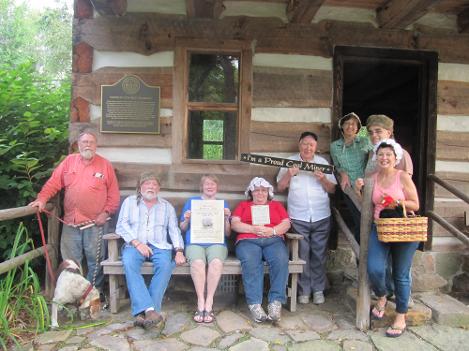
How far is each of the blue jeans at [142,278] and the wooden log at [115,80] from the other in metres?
1.56

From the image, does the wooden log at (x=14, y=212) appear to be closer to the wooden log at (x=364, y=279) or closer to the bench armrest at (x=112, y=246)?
the bench armrest at (x=112, y=246)

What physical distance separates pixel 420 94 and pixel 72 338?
169 inches

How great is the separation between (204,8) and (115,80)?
1162 millimetres

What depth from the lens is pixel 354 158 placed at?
396 cm

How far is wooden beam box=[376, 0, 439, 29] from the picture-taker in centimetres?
370

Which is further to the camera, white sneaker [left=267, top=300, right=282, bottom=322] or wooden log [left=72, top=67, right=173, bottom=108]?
wooden log [left=72, top=67, right=173, bottom=108]

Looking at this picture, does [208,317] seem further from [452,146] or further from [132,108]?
[452,146]

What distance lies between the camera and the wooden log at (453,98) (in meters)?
4.47

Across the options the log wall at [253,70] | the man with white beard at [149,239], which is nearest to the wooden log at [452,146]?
the log wall at [253,70]

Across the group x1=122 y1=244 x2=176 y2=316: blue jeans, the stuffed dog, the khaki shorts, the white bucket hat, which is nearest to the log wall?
the white bucket hat

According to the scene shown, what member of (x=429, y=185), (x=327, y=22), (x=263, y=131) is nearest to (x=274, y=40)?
(x=327, y=22)

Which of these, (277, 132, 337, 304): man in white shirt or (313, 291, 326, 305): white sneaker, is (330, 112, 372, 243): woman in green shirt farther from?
(313, 291, 326, 305): white sneaker

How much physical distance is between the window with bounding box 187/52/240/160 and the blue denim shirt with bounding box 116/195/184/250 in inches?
31.8

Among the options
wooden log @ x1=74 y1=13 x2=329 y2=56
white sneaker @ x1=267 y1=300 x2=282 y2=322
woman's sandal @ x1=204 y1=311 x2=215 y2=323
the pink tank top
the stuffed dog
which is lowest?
woman's sandal @ x1=204 y1=311 x2=215 y2=323
